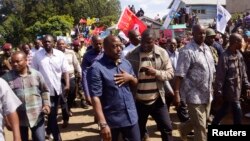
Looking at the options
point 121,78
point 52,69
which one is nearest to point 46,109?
point 121,78

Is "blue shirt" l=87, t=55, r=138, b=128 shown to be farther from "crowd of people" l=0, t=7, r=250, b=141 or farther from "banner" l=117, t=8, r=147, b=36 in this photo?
"banner" l=117, t=8, r=147, b=36

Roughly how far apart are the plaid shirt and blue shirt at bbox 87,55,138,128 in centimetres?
101

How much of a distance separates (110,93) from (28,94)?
1225 millimetres

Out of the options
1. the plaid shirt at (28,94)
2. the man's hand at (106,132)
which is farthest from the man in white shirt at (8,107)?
the plaid shirt at (28,94)

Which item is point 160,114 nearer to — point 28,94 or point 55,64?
point 28,94

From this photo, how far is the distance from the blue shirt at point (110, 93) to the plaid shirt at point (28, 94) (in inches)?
39.9

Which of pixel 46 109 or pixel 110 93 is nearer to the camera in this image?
pixel 110 93

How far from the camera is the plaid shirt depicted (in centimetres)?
455

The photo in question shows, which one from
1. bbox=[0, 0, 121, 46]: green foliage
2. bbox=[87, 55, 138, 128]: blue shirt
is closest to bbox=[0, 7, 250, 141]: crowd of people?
bbox=[87, 55, 138, 128]: blue shirt

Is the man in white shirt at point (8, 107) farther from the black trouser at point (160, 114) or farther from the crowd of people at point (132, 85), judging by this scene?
the black trouser at point (160, 114)

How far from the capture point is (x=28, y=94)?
15.1ft

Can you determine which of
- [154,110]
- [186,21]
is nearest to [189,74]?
[154,110]

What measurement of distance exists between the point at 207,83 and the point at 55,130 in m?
2.52

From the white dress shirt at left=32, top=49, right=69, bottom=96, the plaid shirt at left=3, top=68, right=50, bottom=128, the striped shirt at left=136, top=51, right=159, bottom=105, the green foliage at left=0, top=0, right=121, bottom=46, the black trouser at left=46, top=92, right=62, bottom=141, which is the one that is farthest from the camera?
the green foliage at left=0, top=0, right=121, bottom=46
